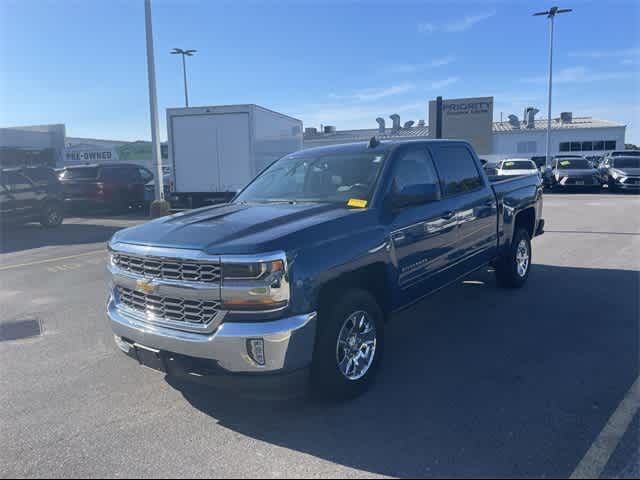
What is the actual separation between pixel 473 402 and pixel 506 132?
42.5 meters

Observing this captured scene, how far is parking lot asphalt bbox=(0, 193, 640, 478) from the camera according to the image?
3.02 m

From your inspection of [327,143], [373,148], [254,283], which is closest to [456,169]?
[373,148]

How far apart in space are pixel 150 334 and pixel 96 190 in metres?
15.1

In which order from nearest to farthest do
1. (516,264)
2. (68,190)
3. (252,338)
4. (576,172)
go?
1. (252,338)
2. (516,264)
3. (68,190)
4. (576,172)

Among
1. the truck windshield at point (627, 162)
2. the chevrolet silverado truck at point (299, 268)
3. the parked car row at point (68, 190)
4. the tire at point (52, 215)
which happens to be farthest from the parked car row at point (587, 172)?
the chevrolet silverado truck at point (299, 268)

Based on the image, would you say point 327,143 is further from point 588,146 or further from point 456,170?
point 456,170

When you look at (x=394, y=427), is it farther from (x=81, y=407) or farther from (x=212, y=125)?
(x=212, y=125)

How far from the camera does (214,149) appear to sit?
14.3 meters

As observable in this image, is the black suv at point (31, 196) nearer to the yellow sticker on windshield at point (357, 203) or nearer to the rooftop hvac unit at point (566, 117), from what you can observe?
the yellow sticker on windshield at point (357, 203)

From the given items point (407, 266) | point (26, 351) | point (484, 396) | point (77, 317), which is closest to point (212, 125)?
point (77, 317)

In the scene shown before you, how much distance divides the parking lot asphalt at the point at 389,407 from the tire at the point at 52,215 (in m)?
9.19

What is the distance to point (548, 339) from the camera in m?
4.91

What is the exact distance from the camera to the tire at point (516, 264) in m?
6.59

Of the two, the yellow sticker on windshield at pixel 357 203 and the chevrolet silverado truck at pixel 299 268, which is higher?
the yellow sticker on windshield at pixel 357 203
